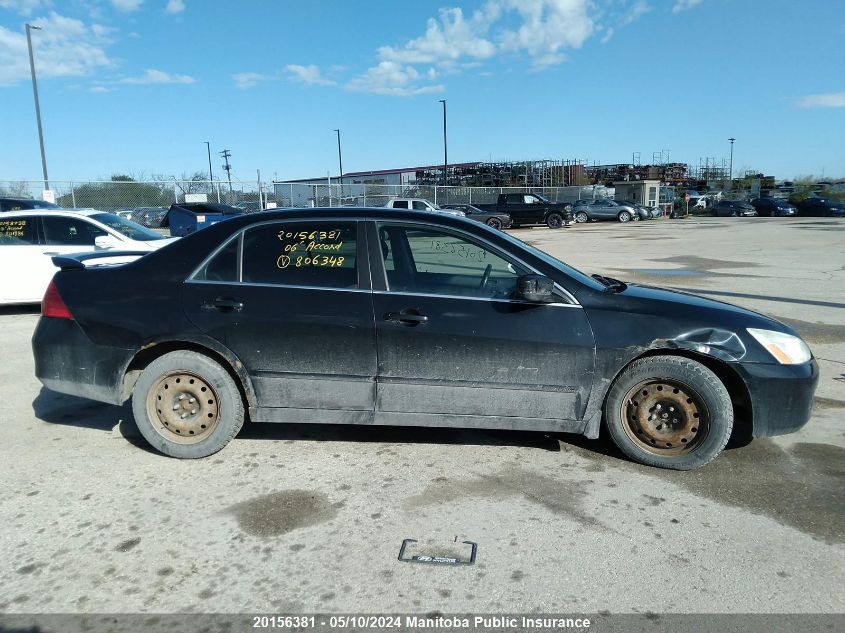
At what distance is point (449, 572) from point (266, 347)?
1874 mm

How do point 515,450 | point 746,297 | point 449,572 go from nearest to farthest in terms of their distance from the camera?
point 449,572 < point 515,450 < point 746,297

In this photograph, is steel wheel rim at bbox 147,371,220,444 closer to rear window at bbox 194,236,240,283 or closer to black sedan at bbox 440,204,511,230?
rear window at bbox 194,236,240,283

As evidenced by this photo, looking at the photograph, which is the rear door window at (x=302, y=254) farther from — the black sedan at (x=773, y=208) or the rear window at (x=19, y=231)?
the black sedan at (x=773, y=208)

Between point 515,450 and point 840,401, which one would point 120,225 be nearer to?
point 515,450

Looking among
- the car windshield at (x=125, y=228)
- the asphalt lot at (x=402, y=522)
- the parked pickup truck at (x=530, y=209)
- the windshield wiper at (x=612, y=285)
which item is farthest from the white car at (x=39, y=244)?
the parked pickup truck at (x=530, y=209)

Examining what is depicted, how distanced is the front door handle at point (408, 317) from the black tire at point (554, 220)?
33.5m

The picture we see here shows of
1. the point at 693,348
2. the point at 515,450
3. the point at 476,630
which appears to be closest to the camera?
the point at 476,630

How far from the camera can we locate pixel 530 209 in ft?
118

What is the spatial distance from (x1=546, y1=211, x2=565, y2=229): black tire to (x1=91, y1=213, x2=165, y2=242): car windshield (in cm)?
2896

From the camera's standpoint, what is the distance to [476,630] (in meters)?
2.56

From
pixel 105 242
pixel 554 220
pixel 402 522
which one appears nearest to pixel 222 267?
pixel 402 522

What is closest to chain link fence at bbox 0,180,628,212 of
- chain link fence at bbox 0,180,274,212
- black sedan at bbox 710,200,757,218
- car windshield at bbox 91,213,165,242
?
chain link fence at bbox 0,180,274,212

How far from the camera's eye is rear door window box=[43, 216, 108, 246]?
9062mm

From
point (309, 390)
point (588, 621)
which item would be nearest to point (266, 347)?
point (309, 390)
